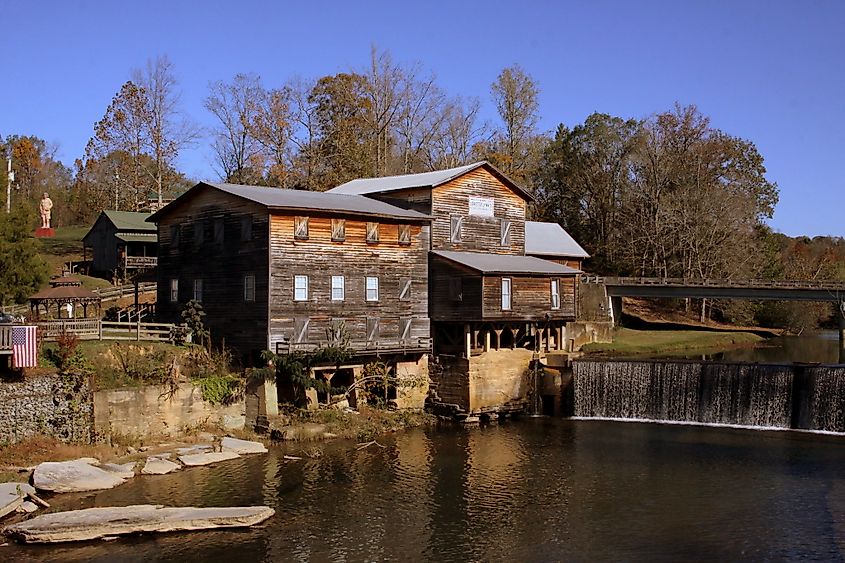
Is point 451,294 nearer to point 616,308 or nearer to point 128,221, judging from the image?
point 128,221

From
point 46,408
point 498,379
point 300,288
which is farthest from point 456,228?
point 46,408

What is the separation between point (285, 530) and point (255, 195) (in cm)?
1894

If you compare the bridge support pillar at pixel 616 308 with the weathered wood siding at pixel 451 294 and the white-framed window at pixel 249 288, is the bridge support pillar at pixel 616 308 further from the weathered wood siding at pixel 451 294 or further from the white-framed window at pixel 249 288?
the white-framed window at pixel 249 288

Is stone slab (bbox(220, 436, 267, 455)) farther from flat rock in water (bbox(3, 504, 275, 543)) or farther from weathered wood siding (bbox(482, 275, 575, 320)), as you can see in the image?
weathered wood siding (bbox(482, 275, 575, 320))

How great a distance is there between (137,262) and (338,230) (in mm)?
28153

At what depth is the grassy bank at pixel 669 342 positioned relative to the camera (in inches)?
2459

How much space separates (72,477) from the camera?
93.0 feet

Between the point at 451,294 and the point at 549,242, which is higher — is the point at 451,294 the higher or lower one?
the lower one

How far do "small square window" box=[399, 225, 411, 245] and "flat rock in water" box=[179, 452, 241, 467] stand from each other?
563 inches

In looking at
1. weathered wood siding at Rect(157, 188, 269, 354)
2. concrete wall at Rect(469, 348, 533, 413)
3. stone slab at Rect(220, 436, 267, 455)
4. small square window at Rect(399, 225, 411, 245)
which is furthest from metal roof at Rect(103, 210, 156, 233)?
stone slab at Rect(220, 436, 267, 455)

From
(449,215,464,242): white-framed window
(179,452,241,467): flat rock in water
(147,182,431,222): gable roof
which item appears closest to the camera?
(179,452,241,467): flat rock in water

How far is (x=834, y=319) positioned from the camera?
8875 centimetres

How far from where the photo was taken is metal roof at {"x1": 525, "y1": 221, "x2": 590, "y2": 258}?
65.0 meters

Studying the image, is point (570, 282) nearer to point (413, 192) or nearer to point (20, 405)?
point (413, 192)
